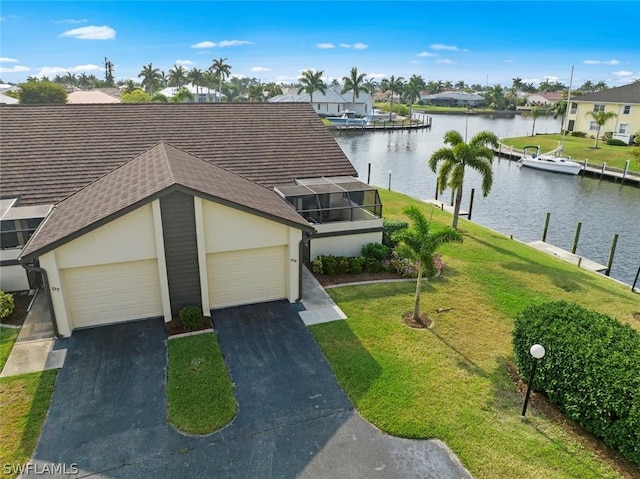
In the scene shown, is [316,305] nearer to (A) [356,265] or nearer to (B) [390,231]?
(A) [356,265]

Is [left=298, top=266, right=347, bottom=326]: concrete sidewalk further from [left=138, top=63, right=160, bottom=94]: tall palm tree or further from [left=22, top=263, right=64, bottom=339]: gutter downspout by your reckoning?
[left=138, top=63, right=160, bottom=94]: tall palm tree

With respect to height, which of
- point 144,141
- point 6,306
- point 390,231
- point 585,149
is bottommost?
point 6,306

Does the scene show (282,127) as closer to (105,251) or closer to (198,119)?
(198,119)

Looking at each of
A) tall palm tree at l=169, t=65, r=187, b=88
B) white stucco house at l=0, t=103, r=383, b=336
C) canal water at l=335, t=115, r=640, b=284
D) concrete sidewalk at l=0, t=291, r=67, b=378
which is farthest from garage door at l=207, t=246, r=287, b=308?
tall palm tree at l=169, t=65, r=187, b=88

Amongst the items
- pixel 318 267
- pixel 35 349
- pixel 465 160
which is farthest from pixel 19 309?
pixel 465 160

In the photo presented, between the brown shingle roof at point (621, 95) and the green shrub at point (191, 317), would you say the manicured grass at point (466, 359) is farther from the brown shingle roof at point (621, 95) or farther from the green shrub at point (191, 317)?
the brown shingle roof at point (621, 95)
